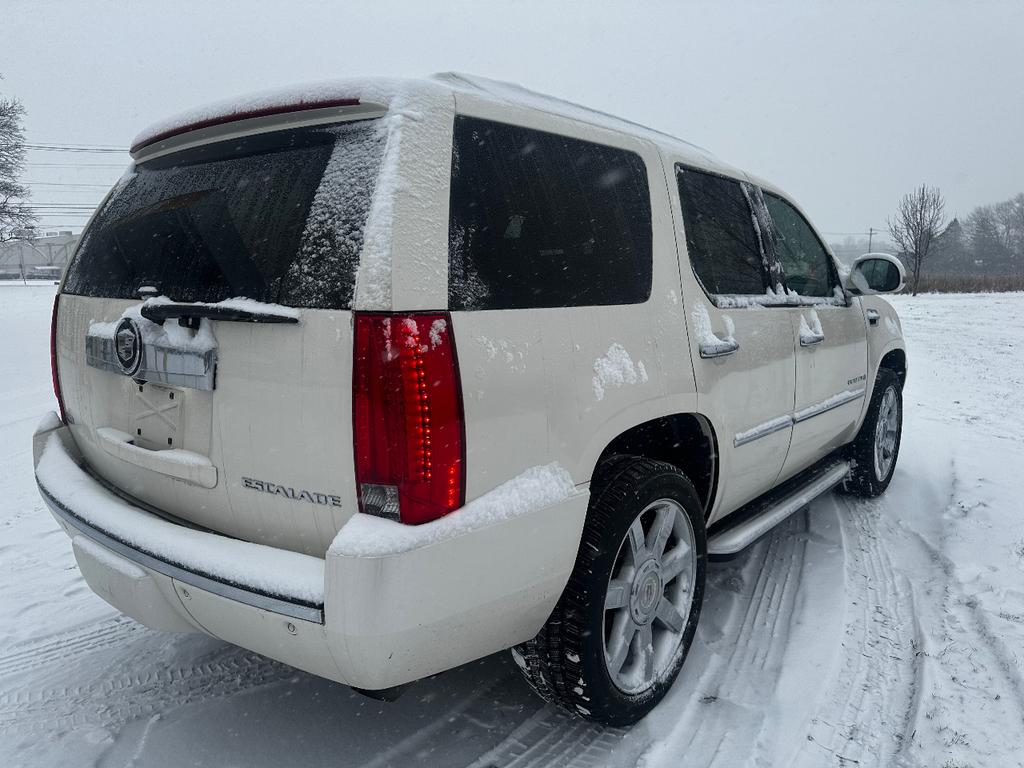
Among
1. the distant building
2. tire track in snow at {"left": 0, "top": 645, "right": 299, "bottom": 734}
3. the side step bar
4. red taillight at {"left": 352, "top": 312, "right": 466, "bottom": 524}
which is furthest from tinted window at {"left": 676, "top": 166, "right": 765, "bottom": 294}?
the distant building

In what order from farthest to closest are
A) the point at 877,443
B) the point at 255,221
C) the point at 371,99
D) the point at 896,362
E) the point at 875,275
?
the point at 896,362, the point at 877,443, the point at 875,275, the point at 255,221, the point at 371,99

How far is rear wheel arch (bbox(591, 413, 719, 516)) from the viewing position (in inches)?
99.8

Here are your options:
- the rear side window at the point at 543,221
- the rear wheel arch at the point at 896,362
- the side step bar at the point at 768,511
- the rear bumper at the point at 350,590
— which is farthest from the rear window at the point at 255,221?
the rear wheel arch at the point at 896,362

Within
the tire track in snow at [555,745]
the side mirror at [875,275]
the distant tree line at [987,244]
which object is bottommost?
the tire track in snow at [555,745]

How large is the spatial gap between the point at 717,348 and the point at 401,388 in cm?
142

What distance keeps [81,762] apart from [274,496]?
1.20m

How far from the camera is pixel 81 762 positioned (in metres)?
2.15

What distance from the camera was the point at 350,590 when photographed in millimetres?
1563

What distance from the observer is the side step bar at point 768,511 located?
284 centimetres

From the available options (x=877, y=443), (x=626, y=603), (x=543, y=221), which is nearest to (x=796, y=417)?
(x=626, y=603)

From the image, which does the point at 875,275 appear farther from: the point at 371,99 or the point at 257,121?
the point at 257,121

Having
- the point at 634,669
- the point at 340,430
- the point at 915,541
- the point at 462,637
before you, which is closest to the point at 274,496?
the point at 340,430

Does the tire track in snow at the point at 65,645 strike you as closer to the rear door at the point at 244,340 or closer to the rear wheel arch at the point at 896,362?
the rear door at the point at 244,340

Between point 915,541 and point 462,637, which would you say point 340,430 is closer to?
point 462,637
